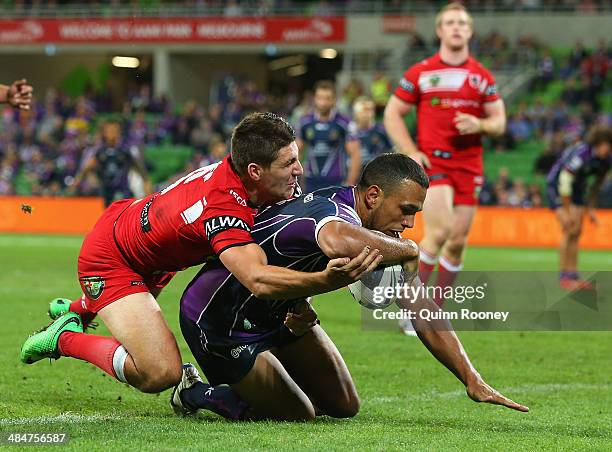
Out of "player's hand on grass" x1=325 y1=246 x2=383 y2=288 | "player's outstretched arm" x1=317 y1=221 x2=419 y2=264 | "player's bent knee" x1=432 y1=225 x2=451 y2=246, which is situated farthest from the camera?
"player's bent knee" x1=432 y1=225 x2=451 y2=246

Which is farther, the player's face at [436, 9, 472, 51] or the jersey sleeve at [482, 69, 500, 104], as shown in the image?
the jersey sleeve at [482, 69, 500, 104]

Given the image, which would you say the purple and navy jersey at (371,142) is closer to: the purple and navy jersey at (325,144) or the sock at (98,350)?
the purple and navy jersey at (325,144)

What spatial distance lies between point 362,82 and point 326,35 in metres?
2.68

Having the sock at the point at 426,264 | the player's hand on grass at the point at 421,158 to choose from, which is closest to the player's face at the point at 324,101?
the player's hand on grass at the point at 421,158

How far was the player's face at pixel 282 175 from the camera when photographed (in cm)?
566

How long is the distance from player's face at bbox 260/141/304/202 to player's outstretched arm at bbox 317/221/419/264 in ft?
1.84

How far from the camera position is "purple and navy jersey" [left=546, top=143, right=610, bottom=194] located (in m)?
13.9

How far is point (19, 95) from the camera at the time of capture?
27.2 feet

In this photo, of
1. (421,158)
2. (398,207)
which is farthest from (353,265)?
(421,158)

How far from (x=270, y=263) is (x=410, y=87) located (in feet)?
16.3

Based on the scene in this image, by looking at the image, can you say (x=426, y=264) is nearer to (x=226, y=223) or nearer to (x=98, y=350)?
(x=98, y=350)

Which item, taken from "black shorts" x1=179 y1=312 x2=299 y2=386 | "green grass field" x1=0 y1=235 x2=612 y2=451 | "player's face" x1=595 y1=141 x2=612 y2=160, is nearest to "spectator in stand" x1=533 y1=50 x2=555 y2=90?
"player's face" x1=595 y1=141 x2=612 y2=160

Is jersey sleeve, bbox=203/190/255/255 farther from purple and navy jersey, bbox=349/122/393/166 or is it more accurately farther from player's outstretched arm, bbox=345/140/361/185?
purple and navy jersey, bbox=349/122/393/166

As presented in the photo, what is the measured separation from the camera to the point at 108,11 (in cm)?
3853
